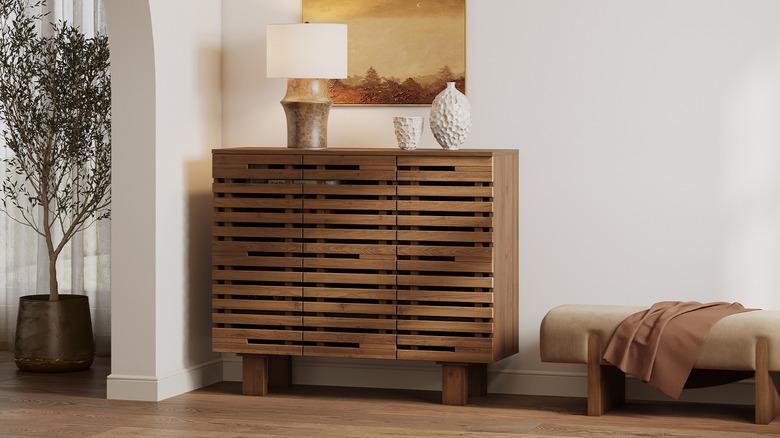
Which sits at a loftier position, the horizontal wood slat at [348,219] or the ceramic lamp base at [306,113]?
the ceramic lamp base at [306,113]

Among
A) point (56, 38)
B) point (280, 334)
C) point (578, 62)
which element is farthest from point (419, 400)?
point (56, 38)

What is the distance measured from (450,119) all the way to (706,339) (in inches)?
57.0

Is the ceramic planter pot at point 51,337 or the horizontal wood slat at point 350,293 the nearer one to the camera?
the horizontal wood slat at point 350,293

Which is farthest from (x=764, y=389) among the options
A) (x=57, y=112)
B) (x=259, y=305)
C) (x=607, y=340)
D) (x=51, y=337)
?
(x=57, y=112)

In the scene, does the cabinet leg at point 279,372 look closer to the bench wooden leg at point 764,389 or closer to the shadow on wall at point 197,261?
the shadow on wall at point 197,261

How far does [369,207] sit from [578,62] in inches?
46.2

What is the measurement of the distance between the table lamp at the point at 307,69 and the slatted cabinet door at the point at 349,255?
0.22 meters

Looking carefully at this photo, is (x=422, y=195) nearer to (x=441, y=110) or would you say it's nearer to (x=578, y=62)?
(x=441, y=110)

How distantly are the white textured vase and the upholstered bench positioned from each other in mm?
873

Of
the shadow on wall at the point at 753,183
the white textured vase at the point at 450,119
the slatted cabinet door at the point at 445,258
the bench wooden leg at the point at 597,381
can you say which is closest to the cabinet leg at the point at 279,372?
the slatted cabinet door at the point at 445,258

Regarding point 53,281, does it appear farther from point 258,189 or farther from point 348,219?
point 348,219

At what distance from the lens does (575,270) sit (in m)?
5.55

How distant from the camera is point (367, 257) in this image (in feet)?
17.5

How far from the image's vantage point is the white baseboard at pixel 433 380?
211 inches
